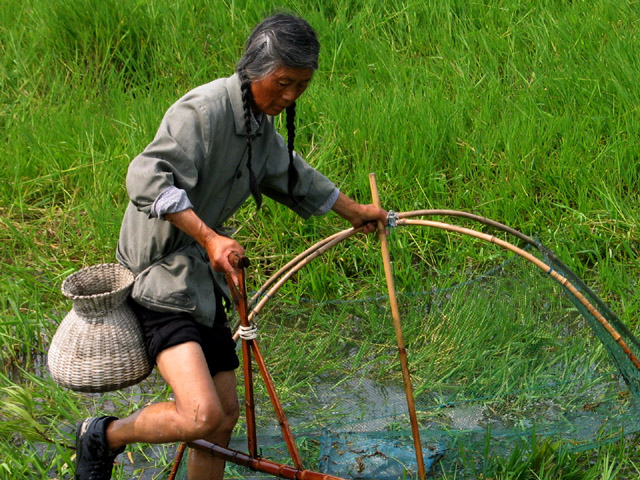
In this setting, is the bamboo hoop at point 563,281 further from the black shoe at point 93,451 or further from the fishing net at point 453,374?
the black shoe at point 93,451

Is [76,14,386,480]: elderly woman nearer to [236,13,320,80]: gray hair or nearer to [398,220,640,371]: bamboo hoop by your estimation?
[236,13,320,80]: gray hair

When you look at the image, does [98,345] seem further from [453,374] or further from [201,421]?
[453,374]

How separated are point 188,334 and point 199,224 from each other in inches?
12.7

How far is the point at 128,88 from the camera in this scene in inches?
199

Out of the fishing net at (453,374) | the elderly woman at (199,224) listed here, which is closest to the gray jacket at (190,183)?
the elderly woman at (199,224)

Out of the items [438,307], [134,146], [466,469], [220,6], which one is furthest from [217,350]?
[220,6]

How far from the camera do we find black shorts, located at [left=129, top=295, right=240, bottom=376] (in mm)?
2379

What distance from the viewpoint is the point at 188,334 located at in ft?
7.78

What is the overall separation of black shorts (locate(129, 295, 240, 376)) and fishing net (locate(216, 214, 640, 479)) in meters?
0.35

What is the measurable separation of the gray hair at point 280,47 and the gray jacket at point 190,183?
121 millimetres

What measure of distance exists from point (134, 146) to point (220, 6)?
1.40 m

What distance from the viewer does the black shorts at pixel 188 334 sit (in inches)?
93.7

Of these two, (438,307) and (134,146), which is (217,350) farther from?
(134,146)

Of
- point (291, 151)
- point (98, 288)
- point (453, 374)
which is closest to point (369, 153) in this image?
point (453, 374)
